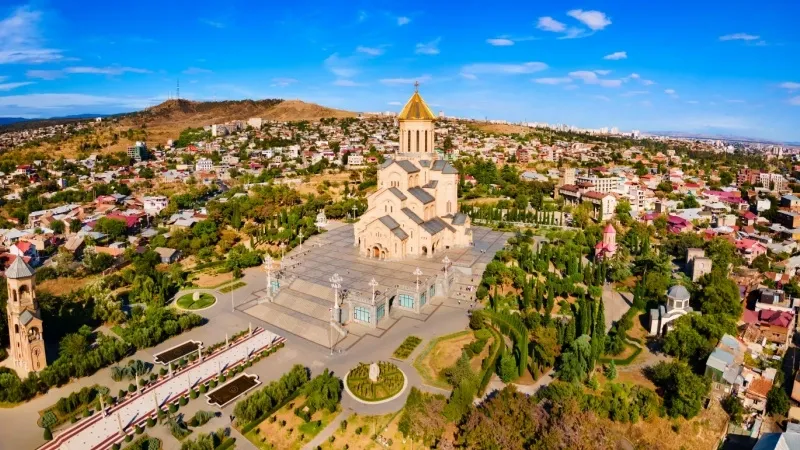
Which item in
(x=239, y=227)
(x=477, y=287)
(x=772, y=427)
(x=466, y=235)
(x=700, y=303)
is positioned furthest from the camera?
(x=239, y=227)

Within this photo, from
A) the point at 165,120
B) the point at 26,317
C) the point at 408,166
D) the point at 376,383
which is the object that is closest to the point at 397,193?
the point at 408,166

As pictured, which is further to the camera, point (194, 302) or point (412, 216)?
point (412, 216)

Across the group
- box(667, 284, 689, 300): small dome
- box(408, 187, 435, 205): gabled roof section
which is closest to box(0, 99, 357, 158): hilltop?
box(408, 187, 435, 205): gabled roof section

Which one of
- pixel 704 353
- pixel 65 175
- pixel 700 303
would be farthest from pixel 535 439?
Answer: pixel 65 175

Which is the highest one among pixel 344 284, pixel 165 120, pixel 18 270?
pixel 165 120

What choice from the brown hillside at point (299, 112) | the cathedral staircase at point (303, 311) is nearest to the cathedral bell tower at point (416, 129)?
the cathedral staircase at point (303, 311)

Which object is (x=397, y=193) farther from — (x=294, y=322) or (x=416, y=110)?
(x=294, y=322)

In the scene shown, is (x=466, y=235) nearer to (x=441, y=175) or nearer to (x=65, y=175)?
(x=441, y=175)
